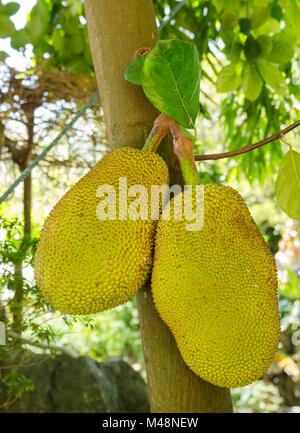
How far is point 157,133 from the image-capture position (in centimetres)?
63

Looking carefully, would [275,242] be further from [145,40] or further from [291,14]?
[145,40]

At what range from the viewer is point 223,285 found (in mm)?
528

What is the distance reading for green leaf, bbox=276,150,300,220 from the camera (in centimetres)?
62

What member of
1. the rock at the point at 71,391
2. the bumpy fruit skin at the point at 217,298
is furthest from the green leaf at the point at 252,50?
the rock at the point at 71,391

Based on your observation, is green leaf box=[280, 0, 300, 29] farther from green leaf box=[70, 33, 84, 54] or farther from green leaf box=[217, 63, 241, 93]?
green leaf box=[70, 33, 84, 54]

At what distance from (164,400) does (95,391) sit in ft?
3.16

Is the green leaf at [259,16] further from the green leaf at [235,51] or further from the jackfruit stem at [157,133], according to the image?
the jackfruit stem at [157,133]

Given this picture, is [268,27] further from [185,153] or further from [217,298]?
[217,298]

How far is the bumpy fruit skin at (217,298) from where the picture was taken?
52 centimetres

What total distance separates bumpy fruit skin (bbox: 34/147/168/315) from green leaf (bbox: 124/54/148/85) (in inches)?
5.7

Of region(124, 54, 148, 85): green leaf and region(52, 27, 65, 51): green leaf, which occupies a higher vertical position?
region(52, 27, 65, 51): green leaf

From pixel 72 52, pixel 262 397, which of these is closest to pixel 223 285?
pixel 72 52

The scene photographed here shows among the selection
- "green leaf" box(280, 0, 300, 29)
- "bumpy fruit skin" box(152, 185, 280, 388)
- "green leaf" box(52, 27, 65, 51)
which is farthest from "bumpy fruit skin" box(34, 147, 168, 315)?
"green leaf" box(52, 27, 65, 51)

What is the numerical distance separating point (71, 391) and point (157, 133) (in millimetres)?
1119
